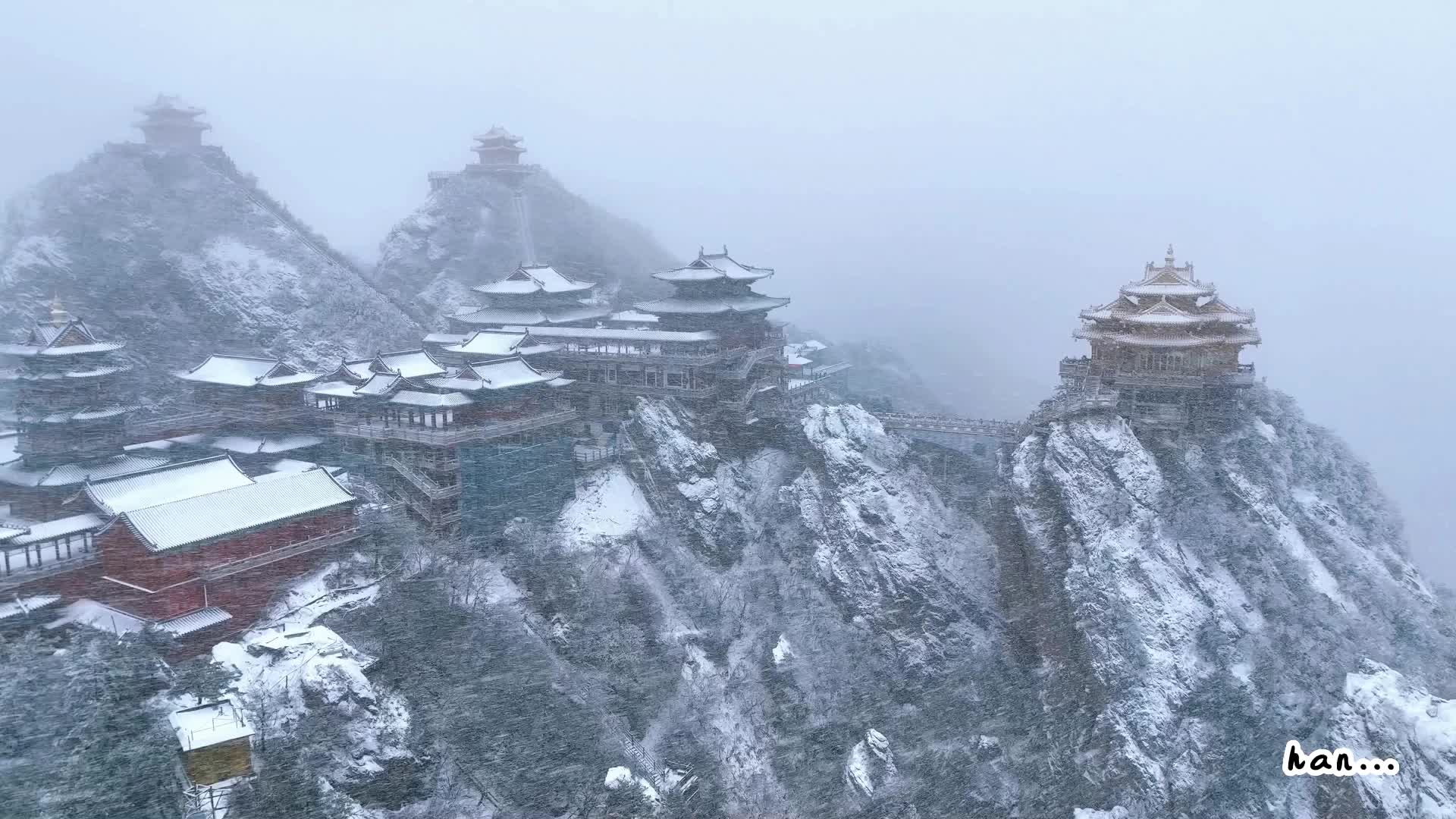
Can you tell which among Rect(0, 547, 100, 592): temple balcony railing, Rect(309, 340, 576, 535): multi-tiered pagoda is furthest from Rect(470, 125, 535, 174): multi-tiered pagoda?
Rect(0, 547, 100, 592): temple balcony railing

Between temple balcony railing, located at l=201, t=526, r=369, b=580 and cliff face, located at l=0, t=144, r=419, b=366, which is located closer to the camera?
temple balcony railing, located at l=201, t=526, r=369, b=580

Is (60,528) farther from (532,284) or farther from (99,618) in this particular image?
(532,284)

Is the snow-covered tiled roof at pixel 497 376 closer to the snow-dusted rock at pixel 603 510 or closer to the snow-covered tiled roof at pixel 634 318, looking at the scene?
the snow-dusted rock at pixel 603 510

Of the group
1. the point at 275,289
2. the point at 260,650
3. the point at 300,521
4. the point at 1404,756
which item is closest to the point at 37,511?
the point at 300,521

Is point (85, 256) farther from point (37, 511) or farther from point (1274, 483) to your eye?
point (1274, 483)

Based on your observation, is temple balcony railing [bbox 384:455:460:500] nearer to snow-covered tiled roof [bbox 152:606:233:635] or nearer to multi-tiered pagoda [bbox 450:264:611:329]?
snow-covered tiled roof [bbox 152:606:233:635]

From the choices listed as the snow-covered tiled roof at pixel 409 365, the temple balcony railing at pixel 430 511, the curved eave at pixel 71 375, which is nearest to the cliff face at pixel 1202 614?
the temple balcony railing at pixel 430 511
